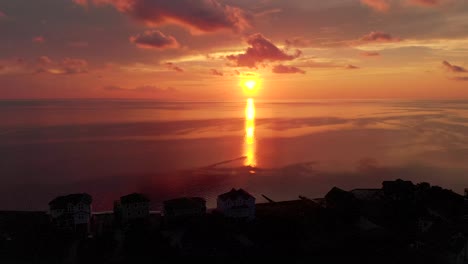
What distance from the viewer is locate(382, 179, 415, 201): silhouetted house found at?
46.2 meters

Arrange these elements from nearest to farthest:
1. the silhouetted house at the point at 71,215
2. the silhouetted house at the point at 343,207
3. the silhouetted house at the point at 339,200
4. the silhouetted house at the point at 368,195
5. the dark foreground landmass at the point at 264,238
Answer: the dark foreground landmass at the point at 264,238, the silhouetted house at the point at 71,215, the silhouetted house at the point at 343,207, the silhouetted house at the point at 339,200, the silhouetted house at the point at 368,195

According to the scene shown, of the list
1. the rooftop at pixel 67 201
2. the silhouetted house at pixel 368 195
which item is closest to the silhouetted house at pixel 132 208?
the rooftop at pixel 67 201

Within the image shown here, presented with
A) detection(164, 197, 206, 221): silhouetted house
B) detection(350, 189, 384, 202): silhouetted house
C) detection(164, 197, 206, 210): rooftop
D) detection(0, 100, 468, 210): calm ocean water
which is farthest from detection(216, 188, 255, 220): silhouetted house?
detection(350, 189, 384, 202): silhouetted house

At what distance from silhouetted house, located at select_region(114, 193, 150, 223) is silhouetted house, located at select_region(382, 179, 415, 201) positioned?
95.6 feet

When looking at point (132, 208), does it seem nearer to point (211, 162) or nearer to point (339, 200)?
point (339, 200)

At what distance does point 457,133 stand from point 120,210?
121m

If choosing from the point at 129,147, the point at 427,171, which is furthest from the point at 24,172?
the point at 427,171

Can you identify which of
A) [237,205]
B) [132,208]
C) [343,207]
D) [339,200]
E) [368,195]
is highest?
[237,205]

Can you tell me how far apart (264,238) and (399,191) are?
65.3 feet

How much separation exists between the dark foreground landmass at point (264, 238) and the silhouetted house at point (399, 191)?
2.37m

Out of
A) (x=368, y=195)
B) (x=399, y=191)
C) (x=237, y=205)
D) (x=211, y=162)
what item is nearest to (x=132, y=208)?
(x=237, y=205)

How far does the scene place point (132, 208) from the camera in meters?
40.2

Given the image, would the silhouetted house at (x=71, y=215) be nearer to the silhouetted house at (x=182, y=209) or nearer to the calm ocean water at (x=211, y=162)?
the silhouetted house at (x=182, y=209)

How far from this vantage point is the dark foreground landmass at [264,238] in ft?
113
